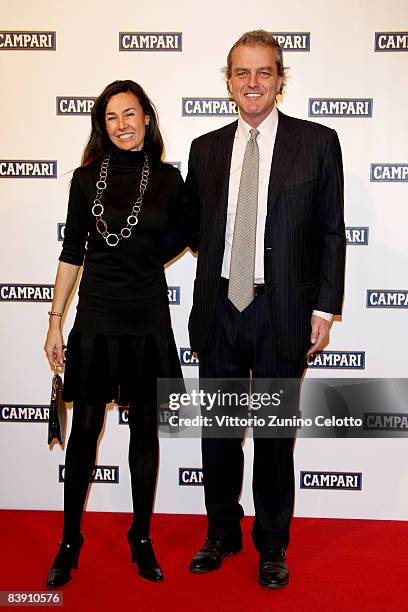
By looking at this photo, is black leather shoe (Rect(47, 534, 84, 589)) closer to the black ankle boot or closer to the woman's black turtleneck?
the black ankle boot

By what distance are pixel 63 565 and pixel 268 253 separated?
1.33 meters

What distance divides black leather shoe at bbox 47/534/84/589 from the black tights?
0.11 feet

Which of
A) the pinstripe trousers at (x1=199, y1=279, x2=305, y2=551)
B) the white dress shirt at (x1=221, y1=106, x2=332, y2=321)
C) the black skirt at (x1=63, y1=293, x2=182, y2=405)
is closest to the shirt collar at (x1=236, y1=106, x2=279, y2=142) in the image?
the white dress shirt at (x1=221, y1=106, x2=332, y2=321)

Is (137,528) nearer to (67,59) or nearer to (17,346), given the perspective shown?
(17,346)

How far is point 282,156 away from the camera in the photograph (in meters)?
2.45

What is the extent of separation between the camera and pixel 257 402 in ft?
8.53

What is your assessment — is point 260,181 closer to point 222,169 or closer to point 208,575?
point 222,169

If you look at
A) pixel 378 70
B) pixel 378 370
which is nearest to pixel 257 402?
pixel 378 370

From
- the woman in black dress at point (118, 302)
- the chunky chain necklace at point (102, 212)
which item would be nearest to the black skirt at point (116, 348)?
the woman in black dress at point (118, 302)

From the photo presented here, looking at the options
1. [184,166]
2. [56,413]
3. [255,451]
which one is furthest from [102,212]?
[255,451]

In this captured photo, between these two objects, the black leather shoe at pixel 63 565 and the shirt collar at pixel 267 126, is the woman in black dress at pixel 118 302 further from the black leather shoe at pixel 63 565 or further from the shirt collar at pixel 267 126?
the shirt collar at pixel 267 126

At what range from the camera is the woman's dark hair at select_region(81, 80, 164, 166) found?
2.46m

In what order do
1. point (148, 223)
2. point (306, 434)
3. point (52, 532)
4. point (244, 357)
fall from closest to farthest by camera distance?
1. point (148, 223)
2. point (244, 357)
3. point (52, 532)
4. point (306, 434)

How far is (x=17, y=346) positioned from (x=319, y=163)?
168cm
